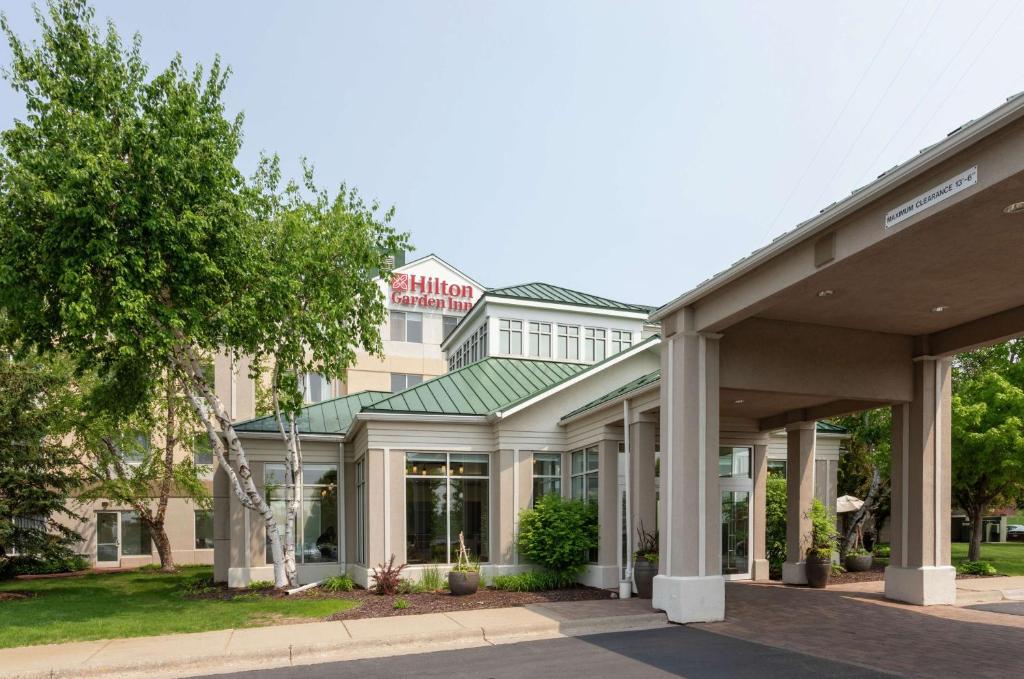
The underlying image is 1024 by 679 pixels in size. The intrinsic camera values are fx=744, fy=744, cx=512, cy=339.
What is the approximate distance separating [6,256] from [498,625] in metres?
11.2

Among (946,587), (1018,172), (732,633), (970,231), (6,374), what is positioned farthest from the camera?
(6,374)

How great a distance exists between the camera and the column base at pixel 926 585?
537 inches

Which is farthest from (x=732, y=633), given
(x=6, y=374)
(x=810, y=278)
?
(x=6, y=374)

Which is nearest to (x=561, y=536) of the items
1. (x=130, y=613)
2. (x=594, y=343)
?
(x=594, y=343)

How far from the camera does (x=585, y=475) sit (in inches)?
698

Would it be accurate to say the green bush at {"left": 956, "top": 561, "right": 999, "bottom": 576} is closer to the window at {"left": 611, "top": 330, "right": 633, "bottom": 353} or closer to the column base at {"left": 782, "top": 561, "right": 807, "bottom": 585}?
the column base at {"left": 782, "top": 561, "right": 807, "bottom": 585}

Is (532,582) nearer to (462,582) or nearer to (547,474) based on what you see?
(462,582)

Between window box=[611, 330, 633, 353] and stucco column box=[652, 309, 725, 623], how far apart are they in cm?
1063

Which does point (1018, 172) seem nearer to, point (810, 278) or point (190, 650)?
point (810, 278)

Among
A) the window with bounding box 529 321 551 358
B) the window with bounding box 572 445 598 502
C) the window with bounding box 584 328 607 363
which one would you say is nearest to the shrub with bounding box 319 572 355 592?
the window with bounding box 572 445 598 502

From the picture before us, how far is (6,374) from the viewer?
20250mm

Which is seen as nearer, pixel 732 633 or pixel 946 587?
pixel 732 633

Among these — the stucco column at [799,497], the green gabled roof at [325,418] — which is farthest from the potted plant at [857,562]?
the green gabled roof at [325,418]

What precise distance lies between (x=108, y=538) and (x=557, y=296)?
72.2 ft
